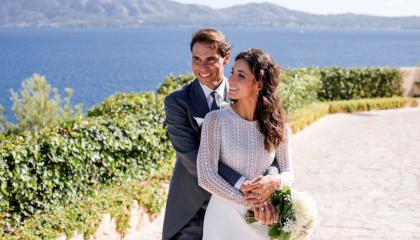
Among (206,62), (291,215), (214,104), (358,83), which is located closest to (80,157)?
(214,104)

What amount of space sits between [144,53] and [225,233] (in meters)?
130

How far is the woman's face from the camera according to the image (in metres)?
2.98

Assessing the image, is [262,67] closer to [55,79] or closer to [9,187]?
[9,187]

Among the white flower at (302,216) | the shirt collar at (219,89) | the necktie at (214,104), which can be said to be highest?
the shirt collar at (219,89)

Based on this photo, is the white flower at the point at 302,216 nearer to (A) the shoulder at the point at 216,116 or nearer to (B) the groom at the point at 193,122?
(B) the groom at the point at 193,122

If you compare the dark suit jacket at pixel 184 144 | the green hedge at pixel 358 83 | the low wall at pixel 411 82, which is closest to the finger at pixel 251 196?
the dark suit jacket at pixel 184 144

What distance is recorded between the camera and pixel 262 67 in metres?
2.97

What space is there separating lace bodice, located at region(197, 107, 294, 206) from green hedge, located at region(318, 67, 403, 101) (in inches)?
630

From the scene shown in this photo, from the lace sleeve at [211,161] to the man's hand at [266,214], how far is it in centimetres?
8

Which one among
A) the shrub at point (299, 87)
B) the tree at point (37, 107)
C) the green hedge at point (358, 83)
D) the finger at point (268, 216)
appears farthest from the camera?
the tree at point (37, 107)

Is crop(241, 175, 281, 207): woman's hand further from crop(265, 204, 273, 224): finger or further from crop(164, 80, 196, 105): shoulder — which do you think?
crop(164, 80, 196, 105): shoulder

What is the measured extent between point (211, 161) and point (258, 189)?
0.26m

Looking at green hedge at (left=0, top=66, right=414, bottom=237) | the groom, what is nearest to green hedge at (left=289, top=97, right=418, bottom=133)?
green hedge at (left=0, top=66, right=414, bottom=237)

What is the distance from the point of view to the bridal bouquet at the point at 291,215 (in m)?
2.93
